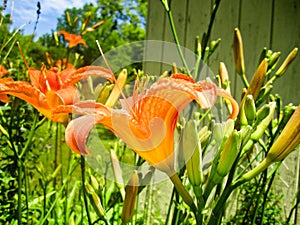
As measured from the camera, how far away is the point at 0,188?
126 cm

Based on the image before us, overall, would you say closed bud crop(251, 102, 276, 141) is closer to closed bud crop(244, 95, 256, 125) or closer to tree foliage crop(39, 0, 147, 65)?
closed bud crop(244, 95, 256, 125)

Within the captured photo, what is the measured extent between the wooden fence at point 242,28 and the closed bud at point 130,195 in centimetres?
193

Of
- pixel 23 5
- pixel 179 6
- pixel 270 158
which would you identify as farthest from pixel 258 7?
pixel 270 158

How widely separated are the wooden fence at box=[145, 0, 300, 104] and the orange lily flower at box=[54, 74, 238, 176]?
196 cm

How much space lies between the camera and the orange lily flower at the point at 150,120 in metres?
0.58

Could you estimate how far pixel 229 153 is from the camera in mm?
594

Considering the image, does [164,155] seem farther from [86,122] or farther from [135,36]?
[135,36]

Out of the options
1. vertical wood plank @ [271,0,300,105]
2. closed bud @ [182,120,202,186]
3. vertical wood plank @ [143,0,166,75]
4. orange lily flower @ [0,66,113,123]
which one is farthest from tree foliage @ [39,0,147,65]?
closed bud @ [182,120,202,186]

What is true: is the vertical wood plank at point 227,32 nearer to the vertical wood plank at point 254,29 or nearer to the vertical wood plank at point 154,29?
the vertical wood plank at point 254,29

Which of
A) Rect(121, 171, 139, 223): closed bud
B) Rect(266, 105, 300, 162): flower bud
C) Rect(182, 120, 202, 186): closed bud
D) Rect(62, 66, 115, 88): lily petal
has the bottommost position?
Rect(121, 171, 139, 223): closed bud

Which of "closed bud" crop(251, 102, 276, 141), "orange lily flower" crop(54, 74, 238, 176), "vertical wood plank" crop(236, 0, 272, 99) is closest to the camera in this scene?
"orange lily flower" crop(54, 74, 238, 176)

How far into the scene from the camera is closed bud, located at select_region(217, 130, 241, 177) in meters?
0.59

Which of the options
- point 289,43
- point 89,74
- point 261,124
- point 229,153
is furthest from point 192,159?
point 289,43

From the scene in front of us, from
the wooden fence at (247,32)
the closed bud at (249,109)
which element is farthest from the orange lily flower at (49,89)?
the wooden fence at (247,32)
